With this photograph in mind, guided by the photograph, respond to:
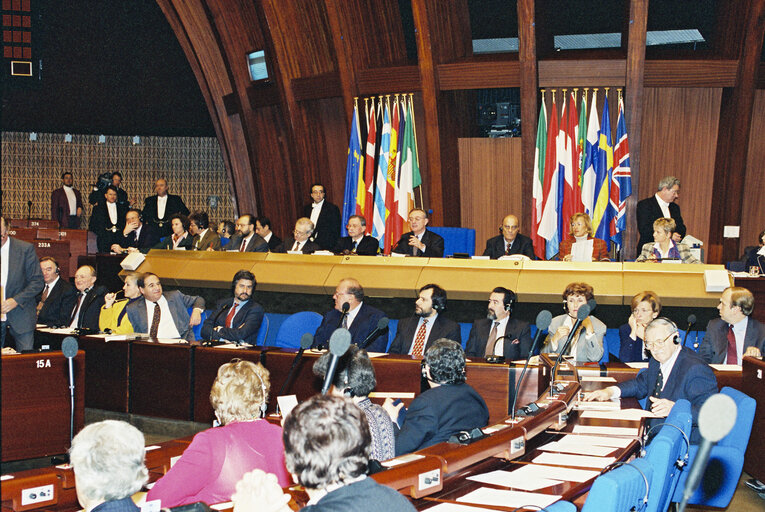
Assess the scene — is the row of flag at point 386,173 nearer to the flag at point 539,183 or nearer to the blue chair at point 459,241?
the blue chair at point 459,241

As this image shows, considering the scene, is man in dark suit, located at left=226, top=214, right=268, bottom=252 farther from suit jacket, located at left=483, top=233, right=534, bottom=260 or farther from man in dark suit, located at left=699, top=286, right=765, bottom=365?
man in dark suit, located at left=699, top=286, right=765, bottom=365

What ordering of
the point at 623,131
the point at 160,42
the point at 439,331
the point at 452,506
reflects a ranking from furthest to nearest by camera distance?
the point at 160,42
the point at 623,131
the point at 439,331
the point at 452,506

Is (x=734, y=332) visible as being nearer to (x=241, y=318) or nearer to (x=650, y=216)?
(x=650, y=216)

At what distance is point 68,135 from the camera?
51.6 ft

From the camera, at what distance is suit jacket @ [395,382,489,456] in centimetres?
320

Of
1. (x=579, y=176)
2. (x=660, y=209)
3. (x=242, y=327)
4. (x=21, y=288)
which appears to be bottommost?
(x=242, y=327)

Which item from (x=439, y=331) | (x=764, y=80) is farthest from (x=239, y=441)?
(x=764, y=80)

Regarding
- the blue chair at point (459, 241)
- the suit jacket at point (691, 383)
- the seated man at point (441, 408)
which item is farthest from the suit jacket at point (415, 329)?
the blue chair at point (459, 241)

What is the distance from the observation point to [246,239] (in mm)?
8672

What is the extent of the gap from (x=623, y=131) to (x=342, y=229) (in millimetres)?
3436

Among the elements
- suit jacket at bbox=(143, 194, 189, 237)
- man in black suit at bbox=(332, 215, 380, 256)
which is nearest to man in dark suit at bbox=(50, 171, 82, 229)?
suit jacket at bbox=(143, 194, 189, 237)

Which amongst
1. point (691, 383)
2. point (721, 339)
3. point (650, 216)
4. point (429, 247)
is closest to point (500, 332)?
point (721, 339)

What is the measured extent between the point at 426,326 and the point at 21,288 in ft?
9.30

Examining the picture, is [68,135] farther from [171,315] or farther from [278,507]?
[278,507]
